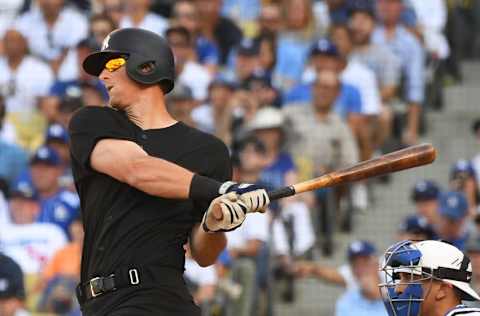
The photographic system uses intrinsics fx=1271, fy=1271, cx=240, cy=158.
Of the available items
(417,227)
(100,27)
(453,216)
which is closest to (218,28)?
(100,27)

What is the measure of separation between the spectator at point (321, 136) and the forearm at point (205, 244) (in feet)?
16.9

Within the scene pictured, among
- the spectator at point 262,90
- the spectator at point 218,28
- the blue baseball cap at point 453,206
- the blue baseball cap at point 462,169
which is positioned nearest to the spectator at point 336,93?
the spectator at point 262,90

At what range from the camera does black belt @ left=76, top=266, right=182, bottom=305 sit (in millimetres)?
4707

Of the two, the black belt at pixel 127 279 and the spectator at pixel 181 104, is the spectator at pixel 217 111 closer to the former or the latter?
the spectator at pixel 181 104

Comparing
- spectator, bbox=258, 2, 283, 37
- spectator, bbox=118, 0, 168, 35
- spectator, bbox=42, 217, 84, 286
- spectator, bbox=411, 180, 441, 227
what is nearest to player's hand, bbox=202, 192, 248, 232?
spectator, bbox=42, 217, 84, 286

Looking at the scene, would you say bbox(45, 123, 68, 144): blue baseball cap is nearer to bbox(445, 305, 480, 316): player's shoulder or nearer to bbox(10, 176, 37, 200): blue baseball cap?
bbox(10, 176, 37, 200): blue baseball cap

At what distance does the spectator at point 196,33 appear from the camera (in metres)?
11.9

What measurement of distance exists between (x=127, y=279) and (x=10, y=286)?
316 centimetres

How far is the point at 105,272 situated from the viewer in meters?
4.75

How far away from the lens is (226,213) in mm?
4508

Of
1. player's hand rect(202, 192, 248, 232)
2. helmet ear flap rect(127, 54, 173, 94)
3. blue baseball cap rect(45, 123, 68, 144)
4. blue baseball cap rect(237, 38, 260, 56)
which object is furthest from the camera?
blue baseball cap rect(237, 38, 260, 56)

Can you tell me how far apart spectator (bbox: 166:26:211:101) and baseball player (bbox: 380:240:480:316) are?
6738mm

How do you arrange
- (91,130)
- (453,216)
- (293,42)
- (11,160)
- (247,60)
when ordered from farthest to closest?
(293,42)
(247,60)
(11,160)
(453,216)
(91,130)

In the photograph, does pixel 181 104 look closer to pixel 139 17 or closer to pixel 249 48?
pixel 249 48
